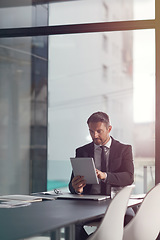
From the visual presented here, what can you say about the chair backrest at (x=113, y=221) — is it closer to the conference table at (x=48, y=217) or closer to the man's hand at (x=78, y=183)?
the conference table at (x=48, y=217)

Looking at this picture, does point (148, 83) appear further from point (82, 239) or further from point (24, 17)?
point (82, 239)

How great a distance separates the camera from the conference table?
2.31 metres

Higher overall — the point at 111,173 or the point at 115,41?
the point at 115,41

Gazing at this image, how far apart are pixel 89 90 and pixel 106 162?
18.8 feet

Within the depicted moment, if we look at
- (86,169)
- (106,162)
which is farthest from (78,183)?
(106,162)

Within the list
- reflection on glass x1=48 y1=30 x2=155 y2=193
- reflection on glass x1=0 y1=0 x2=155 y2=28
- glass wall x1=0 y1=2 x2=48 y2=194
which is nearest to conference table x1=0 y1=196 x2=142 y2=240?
reflection on glass x1=48 y1=30 x2=155 y2=193

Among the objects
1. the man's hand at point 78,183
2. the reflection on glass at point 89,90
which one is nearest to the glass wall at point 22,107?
the reflection on glass at point 89,90

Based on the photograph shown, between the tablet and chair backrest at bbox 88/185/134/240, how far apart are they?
2.60 ft

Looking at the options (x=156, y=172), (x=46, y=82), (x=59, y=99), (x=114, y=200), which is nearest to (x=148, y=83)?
(x=59, y=99)

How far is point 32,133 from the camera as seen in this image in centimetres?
600

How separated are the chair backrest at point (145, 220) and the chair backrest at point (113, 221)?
12.6 inches

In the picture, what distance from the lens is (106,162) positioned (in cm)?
394

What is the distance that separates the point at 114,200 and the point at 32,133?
344cm

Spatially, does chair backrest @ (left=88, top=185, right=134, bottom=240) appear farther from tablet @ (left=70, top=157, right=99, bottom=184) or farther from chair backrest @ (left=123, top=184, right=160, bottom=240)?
tablet @ (left=70, top=157, right=99, bottom=184)
